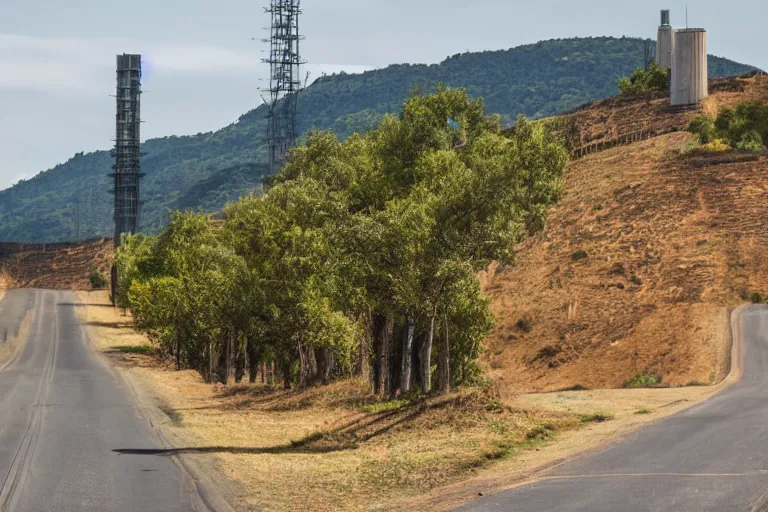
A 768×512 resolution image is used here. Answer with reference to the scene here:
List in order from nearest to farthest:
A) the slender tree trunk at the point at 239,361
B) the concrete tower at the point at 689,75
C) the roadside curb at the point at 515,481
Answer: the roadside curb at the point at 515,481 → the slender tree trunk at the point at 239,361 → the concrete tower at the point at 689,75

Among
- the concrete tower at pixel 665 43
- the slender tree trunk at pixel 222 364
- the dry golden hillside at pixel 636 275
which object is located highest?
the concrete tower at pixel 665 43

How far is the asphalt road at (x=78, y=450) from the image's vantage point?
1955 centimetres

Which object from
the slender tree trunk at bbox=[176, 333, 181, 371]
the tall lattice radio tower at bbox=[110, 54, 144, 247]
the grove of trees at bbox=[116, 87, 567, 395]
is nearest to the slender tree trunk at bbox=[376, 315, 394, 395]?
the grove of trees at bbox=[116, 87, 567, 395]

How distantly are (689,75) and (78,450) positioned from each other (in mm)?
89900

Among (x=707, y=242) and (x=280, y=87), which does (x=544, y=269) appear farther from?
(x=280, y=87)

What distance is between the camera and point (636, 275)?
64250 millimetres

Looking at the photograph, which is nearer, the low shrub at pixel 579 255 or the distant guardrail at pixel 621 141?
the low shrub at pixel 579 255

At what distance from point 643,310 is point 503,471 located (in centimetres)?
3840

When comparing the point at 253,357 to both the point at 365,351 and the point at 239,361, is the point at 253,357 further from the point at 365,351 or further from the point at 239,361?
the point at 365,351

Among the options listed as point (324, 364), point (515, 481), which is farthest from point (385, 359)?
point (515, 481)

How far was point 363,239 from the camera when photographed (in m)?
30.9

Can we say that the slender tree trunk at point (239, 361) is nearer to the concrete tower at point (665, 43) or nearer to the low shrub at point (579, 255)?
the low shrub at point (579, 255)

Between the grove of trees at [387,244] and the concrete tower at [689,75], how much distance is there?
54.2m

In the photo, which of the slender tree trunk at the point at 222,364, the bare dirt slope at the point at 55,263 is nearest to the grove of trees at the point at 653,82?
the slender tree trunk at the point at 222,364
